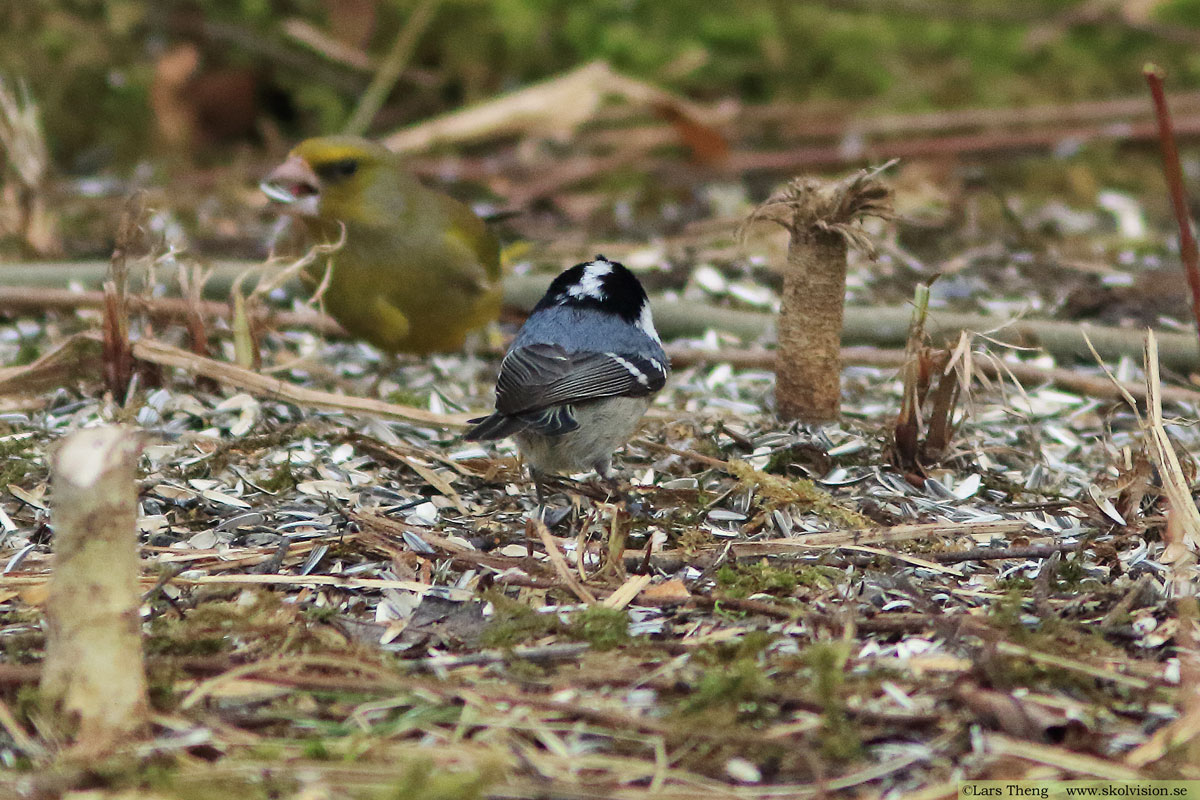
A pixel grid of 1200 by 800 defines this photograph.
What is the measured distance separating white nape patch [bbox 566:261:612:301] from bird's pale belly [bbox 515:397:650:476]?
37 cm

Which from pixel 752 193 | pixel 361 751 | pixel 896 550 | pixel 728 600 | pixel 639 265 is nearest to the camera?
pixel 361 751

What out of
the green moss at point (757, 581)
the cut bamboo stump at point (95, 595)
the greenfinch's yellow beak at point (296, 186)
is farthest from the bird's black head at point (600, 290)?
the cut bamboo stump at point (95, 595)

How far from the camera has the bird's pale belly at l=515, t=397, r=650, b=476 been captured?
3.43m

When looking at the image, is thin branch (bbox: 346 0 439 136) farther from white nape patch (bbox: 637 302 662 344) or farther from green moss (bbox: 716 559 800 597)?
green moss (bbox: 716 559 800 597)

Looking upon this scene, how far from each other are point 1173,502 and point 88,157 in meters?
5.79

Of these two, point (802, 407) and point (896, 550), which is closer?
point (896, 550)

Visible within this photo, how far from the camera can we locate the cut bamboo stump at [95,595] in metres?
2.13

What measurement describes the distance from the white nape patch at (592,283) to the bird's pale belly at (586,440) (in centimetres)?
37

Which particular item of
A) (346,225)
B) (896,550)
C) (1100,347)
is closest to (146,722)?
(896,550)

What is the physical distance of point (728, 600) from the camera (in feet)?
8.93

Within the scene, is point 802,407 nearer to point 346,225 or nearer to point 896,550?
point 896,550

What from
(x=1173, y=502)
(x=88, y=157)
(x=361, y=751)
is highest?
(x=88, y=157)

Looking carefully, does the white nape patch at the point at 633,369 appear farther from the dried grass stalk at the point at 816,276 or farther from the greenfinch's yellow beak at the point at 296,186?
the greenfinch's yellow beak at the point at 296,186

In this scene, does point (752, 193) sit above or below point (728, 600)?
above
